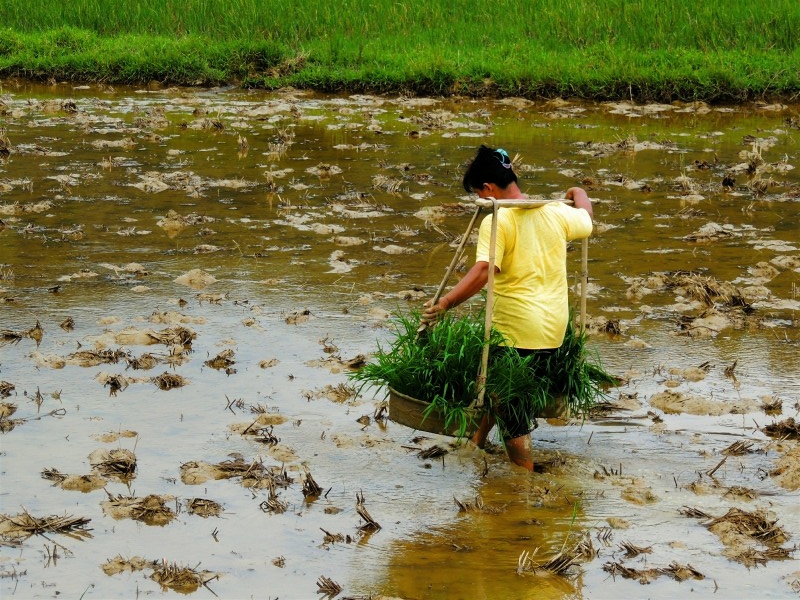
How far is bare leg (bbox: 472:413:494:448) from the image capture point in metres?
5.08

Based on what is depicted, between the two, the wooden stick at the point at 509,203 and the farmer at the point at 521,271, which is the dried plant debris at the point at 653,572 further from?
the wooden stick at the point at 509,203

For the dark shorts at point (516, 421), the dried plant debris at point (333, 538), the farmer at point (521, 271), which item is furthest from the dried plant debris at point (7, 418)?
the dark shorts at point (516, 421)

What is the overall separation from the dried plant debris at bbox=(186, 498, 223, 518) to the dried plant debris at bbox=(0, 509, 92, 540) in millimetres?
428

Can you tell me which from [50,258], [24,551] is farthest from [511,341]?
[50,258]

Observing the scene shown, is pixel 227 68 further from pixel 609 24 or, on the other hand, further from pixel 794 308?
pixel 794 308

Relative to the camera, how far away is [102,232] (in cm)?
884

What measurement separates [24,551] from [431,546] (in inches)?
62.0

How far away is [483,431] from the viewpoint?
5176mm

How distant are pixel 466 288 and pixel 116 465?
175cm

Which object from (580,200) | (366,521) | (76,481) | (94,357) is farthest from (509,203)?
(94,357)

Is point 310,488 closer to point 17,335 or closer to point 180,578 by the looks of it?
point 180,578

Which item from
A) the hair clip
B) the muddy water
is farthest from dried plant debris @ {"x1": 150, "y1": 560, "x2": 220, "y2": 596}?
the hair clip

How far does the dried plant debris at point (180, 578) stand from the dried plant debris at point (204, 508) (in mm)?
482

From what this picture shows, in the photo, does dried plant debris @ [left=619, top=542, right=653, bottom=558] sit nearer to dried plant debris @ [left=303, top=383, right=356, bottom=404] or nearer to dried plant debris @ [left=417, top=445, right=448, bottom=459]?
dried plant debris @ [left=417, top=445, right=448, bottom=459]
